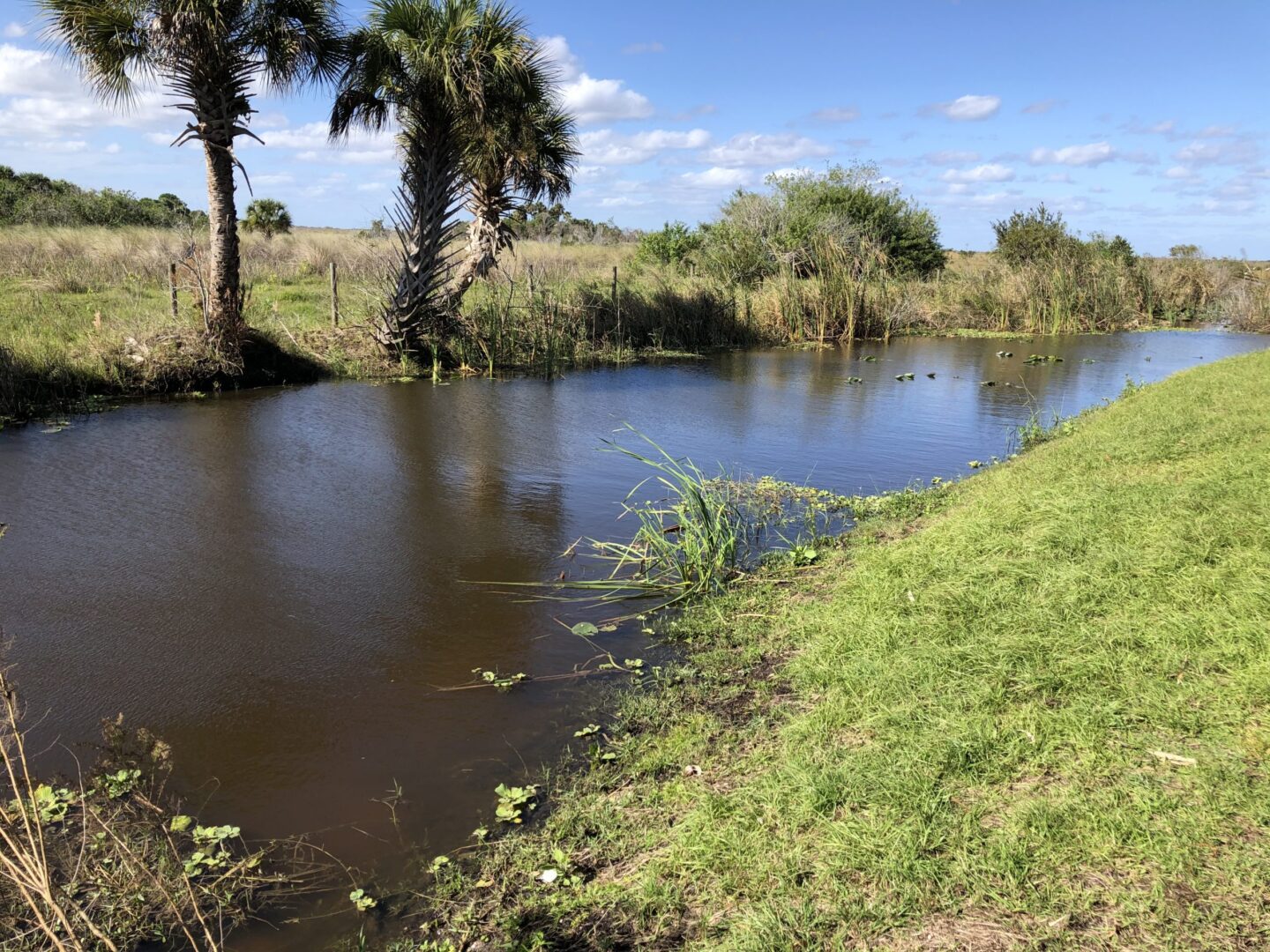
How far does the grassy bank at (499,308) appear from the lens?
43.4 feet

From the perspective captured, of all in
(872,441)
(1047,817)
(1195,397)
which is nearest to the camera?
(1047,817)

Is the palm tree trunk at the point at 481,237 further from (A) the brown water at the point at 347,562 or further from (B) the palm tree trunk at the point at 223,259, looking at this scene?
(B) the palm tree trunk at the point at 223,259

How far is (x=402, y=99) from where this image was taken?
15.3 metres

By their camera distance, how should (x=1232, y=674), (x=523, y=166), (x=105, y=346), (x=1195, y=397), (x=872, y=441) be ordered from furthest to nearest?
(x=523, y=166) < (x=105, y=346) < (x=872, y=441) < (x=1195, y=397) < (x=1232, y=674)

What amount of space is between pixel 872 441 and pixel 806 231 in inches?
744

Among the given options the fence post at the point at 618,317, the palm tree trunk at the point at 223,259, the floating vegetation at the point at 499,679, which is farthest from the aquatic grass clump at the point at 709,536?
the fence post at the point at 618,317

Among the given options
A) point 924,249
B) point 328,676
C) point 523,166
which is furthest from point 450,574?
point 924,249

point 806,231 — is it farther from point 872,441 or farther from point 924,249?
point 872,441

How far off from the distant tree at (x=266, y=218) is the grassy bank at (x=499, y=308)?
1149 millimetres

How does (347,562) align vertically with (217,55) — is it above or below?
below

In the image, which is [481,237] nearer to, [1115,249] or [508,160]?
[508,160]

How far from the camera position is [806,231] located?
93.7 feet

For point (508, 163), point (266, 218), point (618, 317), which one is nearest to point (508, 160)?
point (508, 163)

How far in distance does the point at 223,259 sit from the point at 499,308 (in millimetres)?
5646
